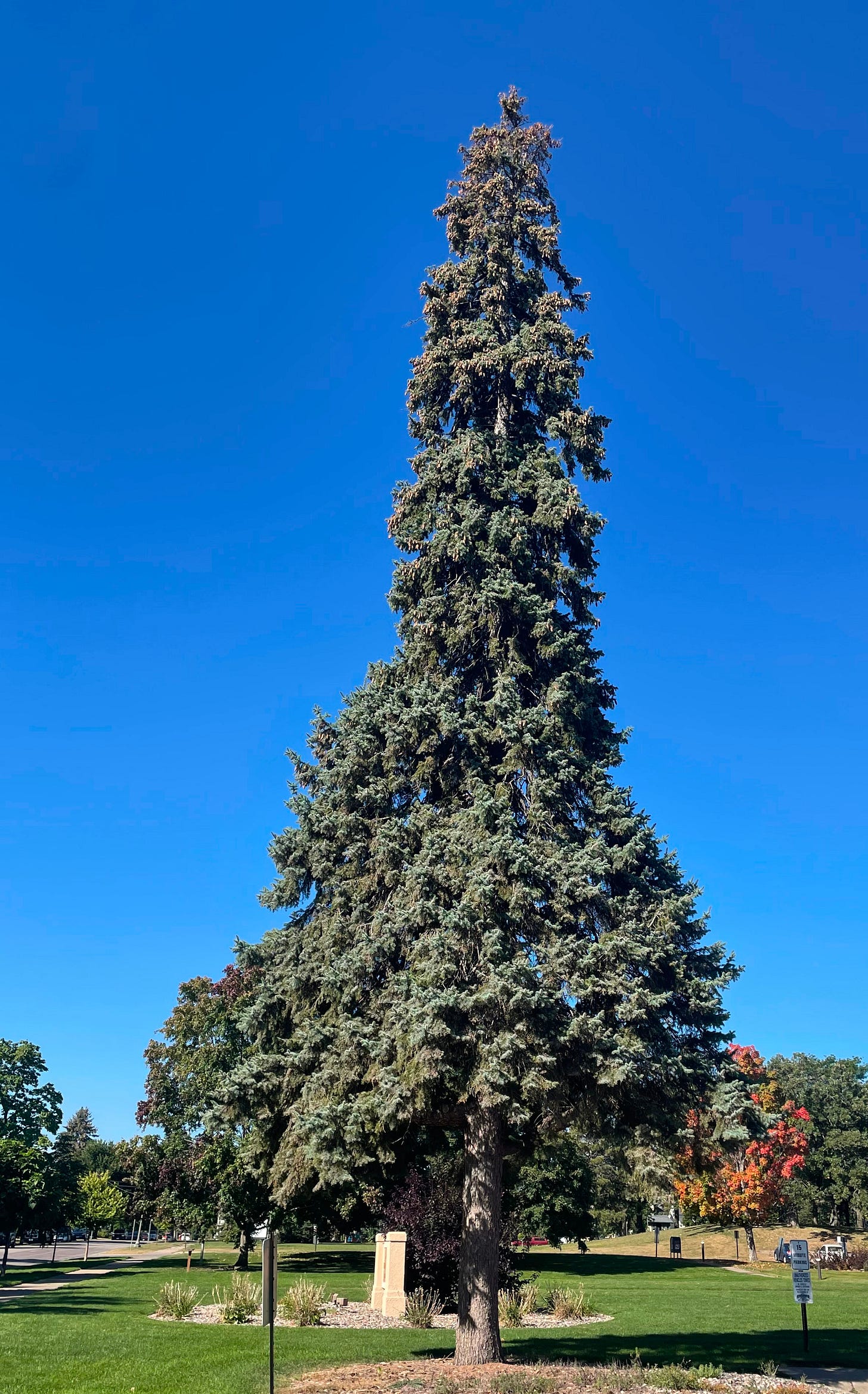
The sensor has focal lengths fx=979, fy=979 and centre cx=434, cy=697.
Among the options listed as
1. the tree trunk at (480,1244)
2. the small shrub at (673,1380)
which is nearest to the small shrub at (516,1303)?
the tree trunk at (480,1244)

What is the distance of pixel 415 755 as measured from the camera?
1582cm

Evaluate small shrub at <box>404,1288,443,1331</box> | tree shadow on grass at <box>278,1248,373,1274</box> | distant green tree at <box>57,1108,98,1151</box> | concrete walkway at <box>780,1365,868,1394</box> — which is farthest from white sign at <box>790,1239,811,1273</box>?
distant green tree at <box>57,1108,98,1151</box>

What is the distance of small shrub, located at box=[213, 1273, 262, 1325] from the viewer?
21.0 meters

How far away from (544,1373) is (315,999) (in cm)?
586

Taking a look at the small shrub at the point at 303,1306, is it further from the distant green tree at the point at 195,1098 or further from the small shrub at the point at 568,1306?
the distant green tree at the point at 195,1098

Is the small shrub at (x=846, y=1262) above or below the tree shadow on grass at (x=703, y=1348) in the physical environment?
below

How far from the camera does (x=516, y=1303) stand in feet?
70.7

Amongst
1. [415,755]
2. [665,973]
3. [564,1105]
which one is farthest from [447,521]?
[564,1105]

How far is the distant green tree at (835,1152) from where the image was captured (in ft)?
194

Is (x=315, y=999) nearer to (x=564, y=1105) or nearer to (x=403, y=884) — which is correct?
(x=403, y=884)

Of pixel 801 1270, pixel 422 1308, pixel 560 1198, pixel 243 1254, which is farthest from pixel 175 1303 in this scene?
→ pixel 560 1198

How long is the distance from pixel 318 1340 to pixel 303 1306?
3943mm

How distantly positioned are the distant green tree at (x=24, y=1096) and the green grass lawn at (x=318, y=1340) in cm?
1043

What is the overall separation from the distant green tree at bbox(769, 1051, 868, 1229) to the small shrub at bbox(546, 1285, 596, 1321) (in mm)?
37348
